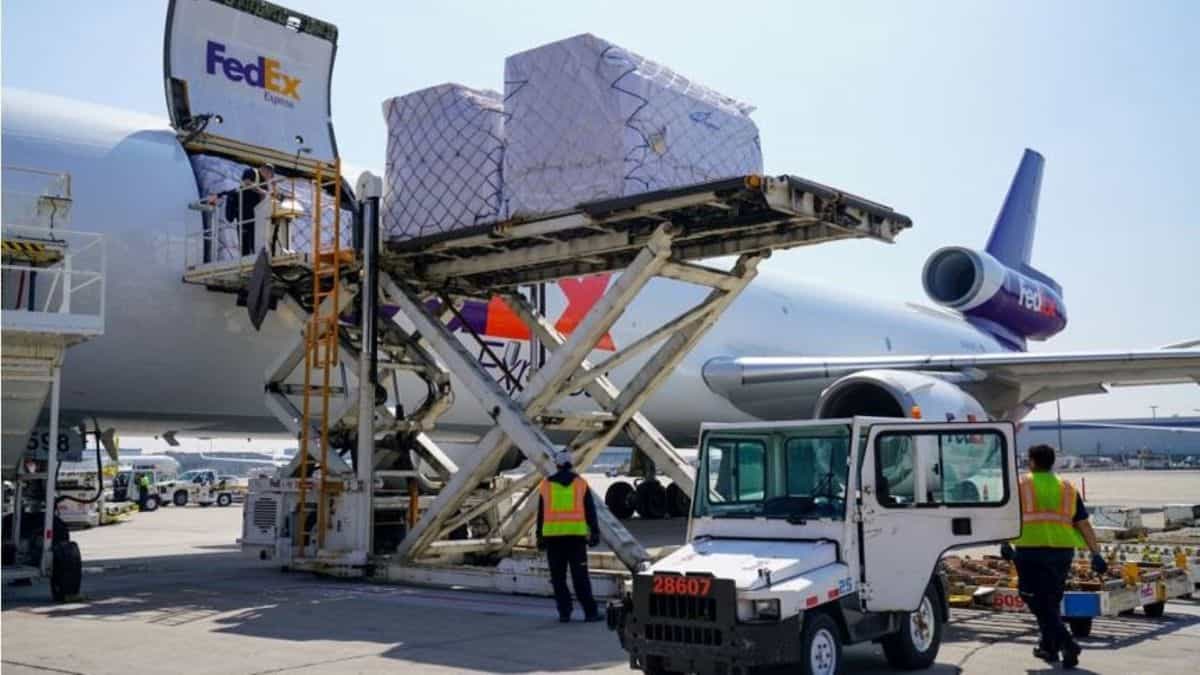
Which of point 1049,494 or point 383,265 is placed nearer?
point 1049,494

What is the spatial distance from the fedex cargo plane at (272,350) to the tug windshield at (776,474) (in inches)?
247

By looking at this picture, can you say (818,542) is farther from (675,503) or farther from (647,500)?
(675,503)

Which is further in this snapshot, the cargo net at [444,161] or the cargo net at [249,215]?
the cargo net at [249,215]

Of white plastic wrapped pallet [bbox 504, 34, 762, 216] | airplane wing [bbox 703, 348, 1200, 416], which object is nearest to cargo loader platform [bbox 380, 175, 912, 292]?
white plastic wrapped pallet [bbox 504, 34, 762, 216]

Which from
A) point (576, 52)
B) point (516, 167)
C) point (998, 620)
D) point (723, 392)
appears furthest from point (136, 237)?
point (723, 392)

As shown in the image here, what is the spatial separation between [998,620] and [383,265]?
6511 millimetres

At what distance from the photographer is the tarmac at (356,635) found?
21.4 ft

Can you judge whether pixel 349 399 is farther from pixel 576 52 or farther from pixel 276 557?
pixel 576 52

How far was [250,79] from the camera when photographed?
12.4 metres

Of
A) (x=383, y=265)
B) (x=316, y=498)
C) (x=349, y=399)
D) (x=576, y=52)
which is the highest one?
(x=576, y=52)

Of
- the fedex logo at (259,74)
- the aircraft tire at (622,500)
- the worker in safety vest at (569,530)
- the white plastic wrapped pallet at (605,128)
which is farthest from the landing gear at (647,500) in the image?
the worker in safety vest at (569,530)

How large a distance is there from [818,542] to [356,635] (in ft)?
10.7

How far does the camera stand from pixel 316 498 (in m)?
11.2

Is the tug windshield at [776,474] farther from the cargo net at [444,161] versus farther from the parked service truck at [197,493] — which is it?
the parked service truck at [197,493]
